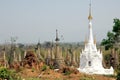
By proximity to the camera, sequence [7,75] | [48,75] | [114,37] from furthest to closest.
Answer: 1. [114,37]
2. [48,75]
3. [7,75]

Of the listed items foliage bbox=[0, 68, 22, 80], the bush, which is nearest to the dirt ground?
foliage bbox=[0, 68, 22, 80]

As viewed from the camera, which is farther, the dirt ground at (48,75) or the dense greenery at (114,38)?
the dense greenery at (114,38)

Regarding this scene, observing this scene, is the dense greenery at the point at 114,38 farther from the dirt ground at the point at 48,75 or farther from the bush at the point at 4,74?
the bush at the point at 4,74

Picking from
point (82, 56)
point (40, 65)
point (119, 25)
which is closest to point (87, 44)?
point (82, 56)

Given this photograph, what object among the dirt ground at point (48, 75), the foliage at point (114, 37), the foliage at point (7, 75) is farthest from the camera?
the foliage at point (114, 37)

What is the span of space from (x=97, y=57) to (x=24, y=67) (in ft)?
44.8

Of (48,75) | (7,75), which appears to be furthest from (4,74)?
(48,75)

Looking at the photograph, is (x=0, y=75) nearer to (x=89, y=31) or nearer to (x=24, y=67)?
(x=24, y=67)

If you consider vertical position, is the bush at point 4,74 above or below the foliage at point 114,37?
below

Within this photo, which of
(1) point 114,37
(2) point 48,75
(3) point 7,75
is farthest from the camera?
(1) point 114,37

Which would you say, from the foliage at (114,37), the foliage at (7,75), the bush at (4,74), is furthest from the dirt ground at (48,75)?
the foliage at (114,37)

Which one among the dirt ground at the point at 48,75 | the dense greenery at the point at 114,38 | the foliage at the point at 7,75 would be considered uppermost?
the dense greenery at the point at 114,38

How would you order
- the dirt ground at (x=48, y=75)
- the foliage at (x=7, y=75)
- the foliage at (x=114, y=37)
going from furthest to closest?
1. the foliage at (x=114, y=37)
2. the dirt ground at (x=48, y=75)
3. the foliage at (x=7, y=75)

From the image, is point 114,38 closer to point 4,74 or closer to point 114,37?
point 114,37
